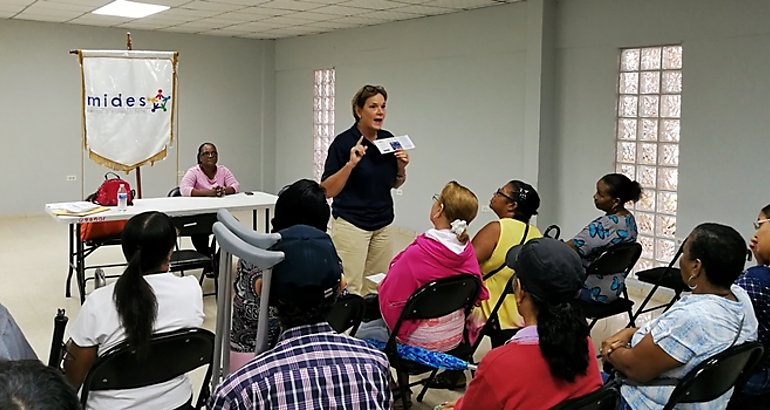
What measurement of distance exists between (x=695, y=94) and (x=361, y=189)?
9.80 ft

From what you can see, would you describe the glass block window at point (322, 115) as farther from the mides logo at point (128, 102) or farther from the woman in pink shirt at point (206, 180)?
the mides logo at point (128, 102)

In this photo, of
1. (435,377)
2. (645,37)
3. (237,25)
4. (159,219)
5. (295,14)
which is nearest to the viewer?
(159,219)

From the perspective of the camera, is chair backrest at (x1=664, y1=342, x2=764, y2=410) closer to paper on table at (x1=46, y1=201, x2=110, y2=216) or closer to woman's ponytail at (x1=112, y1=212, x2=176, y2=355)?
woman's ponytail at (x1=112, y1=212, x2=176, y2=355)

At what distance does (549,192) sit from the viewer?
256 inches

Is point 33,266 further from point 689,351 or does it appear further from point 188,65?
point 689,351

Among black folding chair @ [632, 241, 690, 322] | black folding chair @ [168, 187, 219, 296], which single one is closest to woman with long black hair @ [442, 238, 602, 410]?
black folding chair @ [632, 241, 690, 322]

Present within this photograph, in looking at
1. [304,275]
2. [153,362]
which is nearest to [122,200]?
[153,362]

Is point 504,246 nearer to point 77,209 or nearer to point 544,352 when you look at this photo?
point 544,352

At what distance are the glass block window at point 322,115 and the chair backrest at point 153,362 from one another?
25.2 ft

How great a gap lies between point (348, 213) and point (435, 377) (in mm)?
928

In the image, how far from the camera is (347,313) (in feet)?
8.95

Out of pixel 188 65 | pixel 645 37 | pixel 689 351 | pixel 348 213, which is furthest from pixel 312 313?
pixel 188 65

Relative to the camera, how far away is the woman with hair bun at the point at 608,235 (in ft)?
12.1

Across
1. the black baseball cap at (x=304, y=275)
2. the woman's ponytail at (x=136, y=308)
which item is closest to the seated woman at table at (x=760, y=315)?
the black baseball cap at (x=304, y=275)
